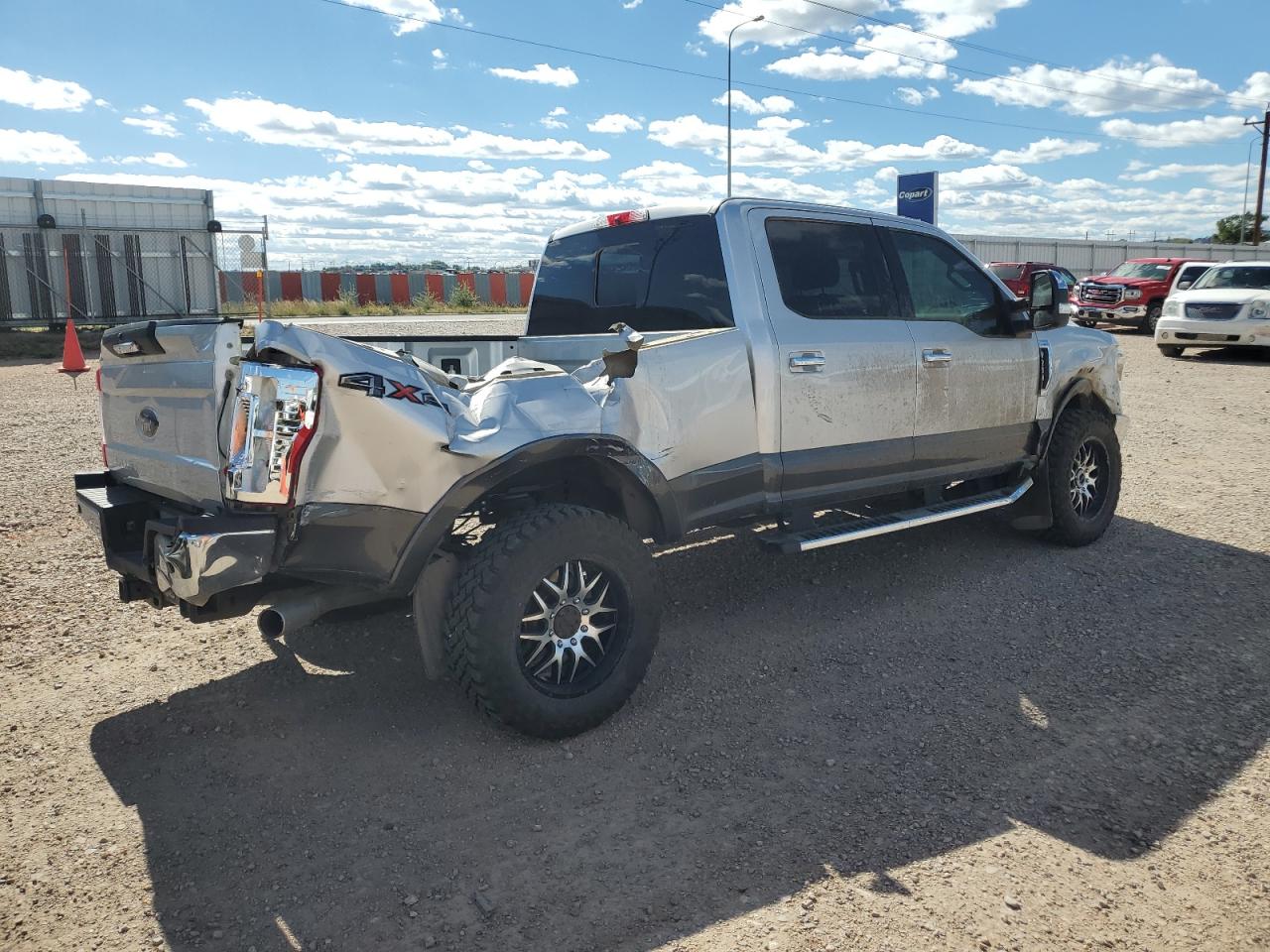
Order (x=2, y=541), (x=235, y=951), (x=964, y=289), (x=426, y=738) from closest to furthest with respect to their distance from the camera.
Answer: (x=235, y=951)
(x=426, y=738)
(x=964, y=289)
(x=2, y=541)

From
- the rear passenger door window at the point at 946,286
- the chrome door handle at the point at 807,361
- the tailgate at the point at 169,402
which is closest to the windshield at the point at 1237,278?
the rear passenger door window at the point at 946,286

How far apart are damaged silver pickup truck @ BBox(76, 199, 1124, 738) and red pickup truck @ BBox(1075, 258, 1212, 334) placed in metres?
19.6

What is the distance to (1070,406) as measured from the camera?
6.12 metres

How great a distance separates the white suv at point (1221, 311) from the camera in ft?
53.9

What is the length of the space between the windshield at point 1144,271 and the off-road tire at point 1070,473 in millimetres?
19415

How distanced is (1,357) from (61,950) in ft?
61.2

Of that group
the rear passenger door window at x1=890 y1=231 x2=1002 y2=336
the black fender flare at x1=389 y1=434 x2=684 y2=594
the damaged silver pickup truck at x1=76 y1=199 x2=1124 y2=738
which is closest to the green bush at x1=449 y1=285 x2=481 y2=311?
the damaged silver pickup truck at x1=76 y1=199 x2=1124 y2=738

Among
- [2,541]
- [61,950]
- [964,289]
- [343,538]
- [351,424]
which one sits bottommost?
[61,950]

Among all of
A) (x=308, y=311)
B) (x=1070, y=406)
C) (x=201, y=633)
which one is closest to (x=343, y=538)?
(x=201, y=633)

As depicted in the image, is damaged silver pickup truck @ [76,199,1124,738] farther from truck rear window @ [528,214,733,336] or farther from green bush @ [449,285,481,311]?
green bush @ [449,285,481,311]

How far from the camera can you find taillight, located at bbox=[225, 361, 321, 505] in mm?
3055

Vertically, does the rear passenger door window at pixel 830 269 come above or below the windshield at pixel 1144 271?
below

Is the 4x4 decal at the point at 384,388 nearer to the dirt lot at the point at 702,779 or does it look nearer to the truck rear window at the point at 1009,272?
the dirt lot at the point at 702,779

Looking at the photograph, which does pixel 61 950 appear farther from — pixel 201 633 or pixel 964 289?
pixel 964 289
